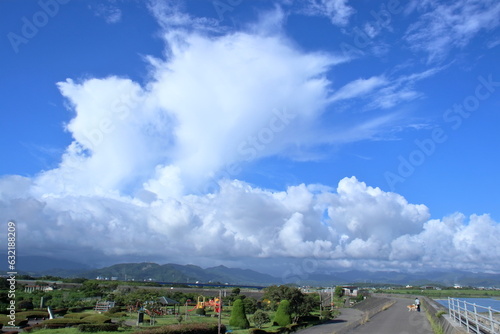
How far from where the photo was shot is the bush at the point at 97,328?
28.2 m

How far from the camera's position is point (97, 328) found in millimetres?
29156

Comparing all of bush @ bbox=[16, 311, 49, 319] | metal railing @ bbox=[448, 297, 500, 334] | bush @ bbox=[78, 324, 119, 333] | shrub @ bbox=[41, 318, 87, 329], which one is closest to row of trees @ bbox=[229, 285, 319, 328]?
bush @ bbox=[78, 324, 119, 333]

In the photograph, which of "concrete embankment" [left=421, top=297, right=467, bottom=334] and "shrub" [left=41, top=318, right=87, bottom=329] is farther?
"shrub" [left=41, top=318, right=87, bottom=329]

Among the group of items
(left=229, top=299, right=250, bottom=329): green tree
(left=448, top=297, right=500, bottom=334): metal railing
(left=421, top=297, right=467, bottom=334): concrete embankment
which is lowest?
(left=229, top=299, right=250, bottom=329): green tree

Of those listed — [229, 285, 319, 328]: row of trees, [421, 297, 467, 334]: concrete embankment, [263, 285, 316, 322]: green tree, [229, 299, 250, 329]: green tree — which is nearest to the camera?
[421, 297, 467, 334]: concrete embankment

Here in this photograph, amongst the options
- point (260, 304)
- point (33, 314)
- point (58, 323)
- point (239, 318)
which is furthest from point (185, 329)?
point (260, 304)

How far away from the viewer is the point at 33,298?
5138 centimetres

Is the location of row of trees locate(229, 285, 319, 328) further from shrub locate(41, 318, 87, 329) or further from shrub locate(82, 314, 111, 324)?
shrub locate(41, 318, 87, 329)

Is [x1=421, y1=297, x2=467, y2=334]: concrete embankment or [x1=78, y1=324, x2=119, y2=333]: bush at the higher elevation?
[x1=421, y1=297, x2=467, y2=334]: concrete embankment

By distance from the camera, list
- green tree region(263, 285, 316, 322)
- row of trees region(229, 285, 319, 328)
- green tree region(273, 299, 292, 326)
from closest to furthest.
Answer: row of trees region(229, 285, 319, 328)
green tree region(273, 299, 292, 326)
green tree region(263, 285, 316, 322)

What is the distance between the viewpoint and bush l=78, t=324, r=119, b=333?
28.2 meters

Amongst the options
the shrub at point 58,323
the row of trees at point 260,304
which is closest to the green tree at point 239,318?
the row of trees at point 260,304

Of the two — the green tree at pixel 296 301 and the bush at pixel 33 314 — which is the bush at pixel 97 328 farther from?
the green tree at pixel 296 301

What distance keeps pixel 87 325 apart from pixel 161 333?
8.01 meters
